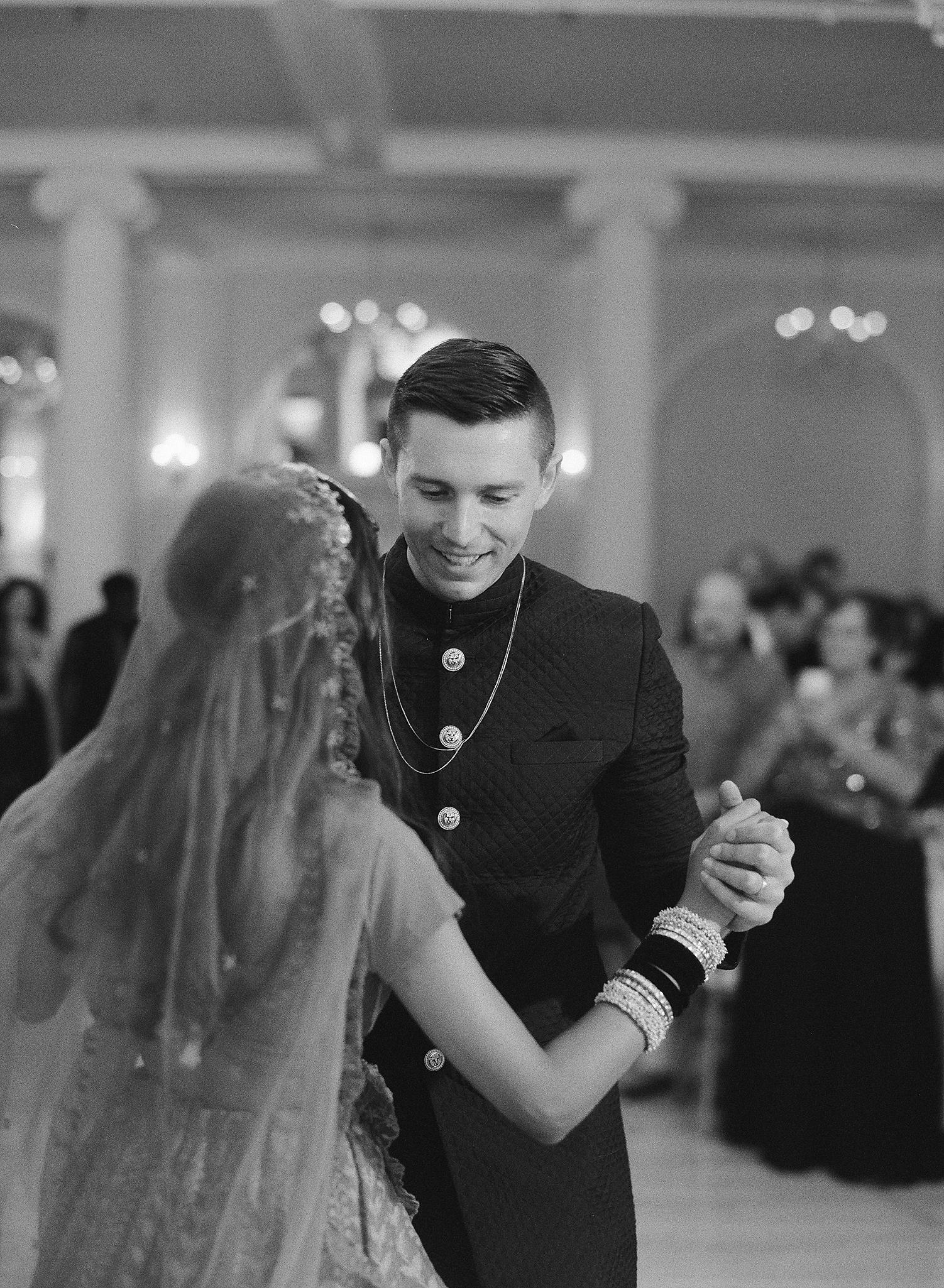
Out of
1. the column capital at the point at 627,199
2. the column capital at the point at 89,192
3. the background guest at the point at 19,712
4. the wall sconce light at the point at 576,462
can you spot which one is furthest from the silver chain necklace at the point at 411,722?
the wall sconce light at the point at 576,462

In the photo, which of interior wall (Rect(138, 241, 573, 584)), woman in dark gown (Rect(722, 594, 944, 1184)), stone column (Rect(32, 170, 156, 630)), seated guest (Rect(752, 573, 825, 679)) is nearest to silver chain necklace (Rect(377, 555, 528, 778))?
woman in dark gown (Rect(722, 594, 944, 1184))

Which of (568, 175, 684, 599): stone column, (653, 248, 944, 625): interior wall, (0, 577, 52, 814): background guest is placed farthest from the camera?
(653, 248, 944, 625): interior wall

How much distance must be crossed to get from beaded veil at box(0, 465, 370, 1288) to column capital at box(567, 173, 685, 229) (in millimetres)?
8080

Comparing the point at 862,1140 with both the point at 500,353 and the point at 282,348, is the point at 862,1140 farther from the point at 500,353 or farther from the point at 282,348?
the point at 282,348

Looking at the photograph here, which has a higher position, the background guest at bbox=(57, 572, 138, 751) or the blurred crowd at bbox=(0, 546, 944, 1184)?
the background guest at bbox=(57, 572, 138, 751)

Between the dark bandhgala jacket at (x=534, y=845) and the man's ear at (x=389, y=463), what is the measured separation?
0.40 ft

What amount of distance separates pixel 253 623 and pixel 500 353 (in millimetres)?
416

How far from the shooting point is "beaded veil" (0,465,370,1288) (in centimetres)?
131

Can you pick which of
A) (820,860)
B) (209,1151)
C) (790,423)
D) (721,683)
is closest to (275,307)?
(790,423)

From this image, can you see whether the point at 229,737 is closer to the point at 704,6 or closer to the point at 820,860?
the point at 820,860

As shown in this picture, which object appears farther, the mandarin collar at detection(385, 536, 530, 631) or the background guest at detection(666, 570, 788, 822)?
the background guest at detection(666, 570, 788, 822)

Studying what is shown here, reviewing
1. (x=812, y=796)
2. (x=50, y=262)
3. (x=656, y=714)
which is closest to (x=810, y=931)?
(x=812, y=796)

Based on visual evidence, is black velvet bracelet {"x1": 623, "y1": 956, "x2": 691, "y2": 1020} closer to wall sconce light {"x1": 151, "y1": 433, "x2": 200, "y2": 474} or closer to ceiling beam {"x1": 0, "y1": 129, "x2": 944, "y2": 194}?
ceiling beam {"x1": 0, "y1": 129, "x2": 944, "y2": 194}

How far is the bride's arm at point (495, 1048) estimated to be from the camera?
4.33 ft
